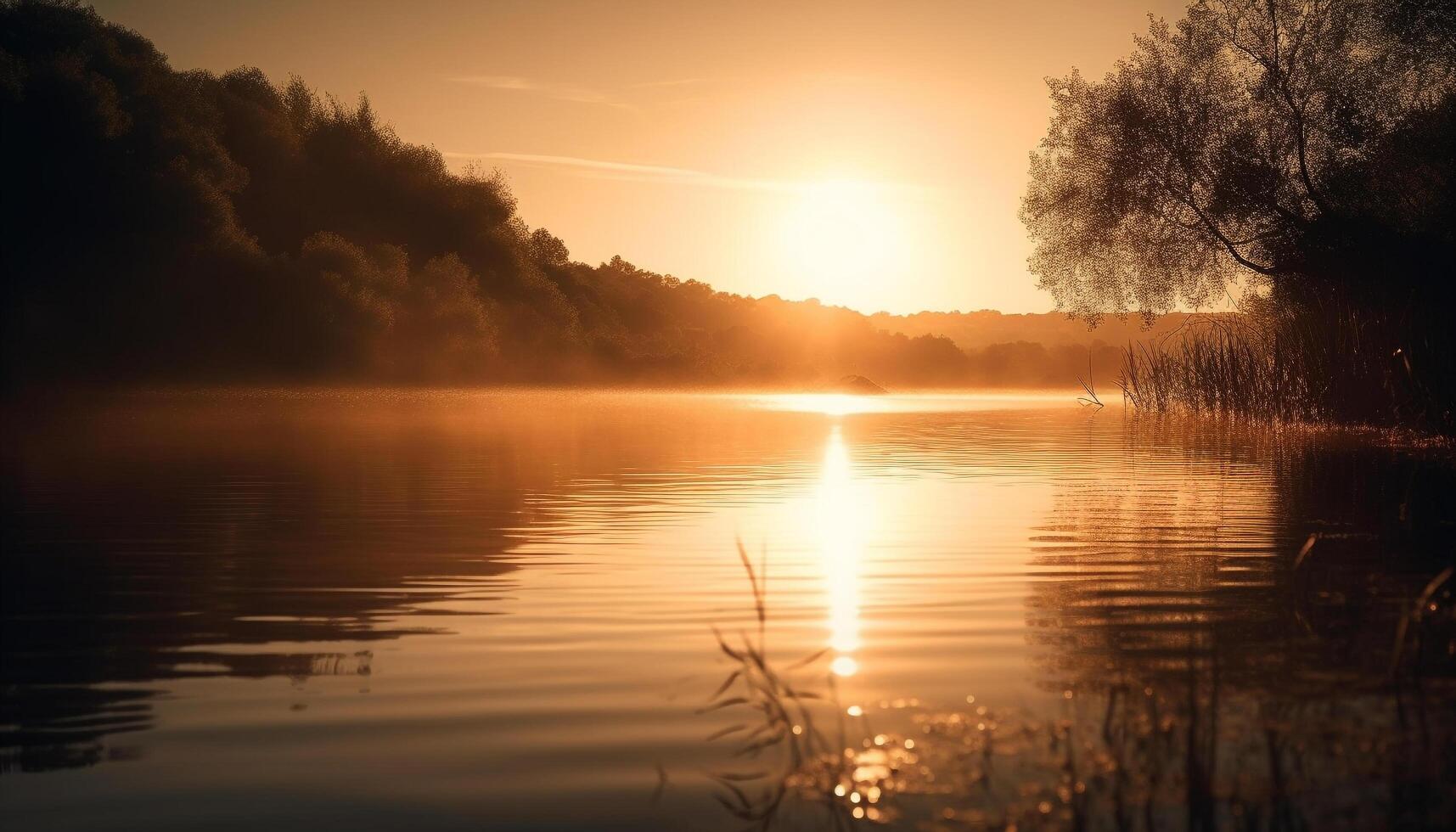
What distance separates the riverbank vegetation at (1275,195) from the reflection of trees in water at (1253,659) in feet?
45.1

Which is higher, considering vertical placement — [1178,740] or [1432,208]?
[1432,208]

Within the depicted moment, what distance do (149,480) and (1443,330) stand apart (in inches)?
897

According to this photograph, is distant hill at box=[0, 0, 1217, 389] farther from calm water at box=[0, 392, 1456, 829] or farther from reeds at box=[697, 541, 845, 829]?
reeds at box=[697, 541, 845, 829]

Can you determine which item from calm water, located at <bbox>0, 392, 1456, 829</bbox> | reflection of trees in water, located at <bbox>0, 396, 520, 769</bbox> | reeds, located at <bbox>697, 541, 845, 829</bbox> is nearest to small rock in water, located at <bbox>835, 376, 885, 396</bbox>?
reflection of trees in water, located at <bbox>0, 396, 520, 769</bbox>

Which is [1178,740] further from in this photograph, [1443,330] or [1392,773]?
[1443,330]

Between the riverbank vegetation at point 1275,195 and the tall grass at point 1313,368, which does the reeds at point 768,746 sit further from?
the riverbank vegetation at point 1275,195

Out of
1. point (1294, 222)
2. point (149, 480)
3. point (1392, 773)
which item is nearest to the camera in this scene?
point (1392, 773)

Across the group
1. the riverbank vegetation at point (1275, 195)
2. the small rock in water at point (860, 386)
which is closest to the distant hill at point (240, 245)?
the riverbank vegetation at point (1275, 195)

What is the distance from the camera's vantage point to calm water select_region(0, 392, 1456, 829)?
470 centimetres

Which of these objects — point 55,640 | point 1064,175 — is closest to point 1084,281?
point 1064,175

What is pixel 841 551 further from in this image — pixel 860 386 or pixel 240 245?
pixel 860 386

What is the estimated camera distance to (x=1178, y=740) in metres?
5.06

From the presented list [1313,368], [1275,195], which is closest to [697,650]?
[1313,368]

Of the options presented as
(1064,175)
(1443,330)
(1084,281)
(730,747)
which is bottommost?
(730,747)
